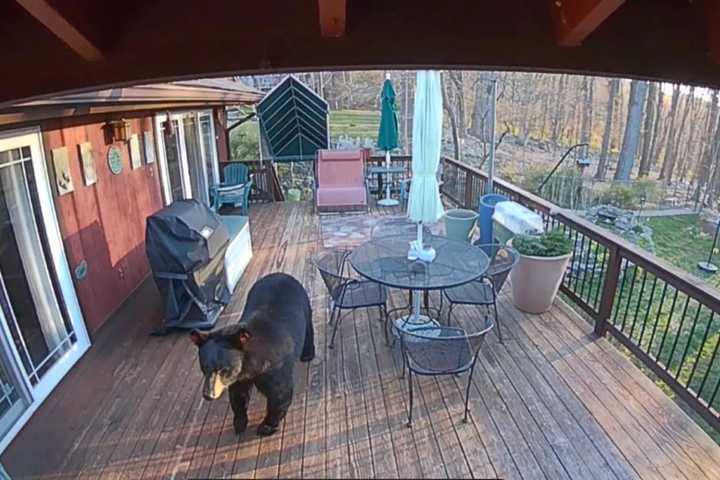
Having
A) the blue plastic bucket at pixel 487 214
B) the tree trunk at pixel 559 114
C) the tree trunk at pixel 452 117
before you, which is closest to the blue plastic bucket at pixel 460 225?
the blue plastic bucket at pixel 487 214

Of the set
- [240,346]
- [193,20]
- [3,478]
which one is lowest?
[3,478]

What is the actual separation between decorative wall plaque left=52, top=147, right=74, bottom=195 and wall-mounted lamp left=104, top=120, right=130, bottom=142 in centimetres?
77

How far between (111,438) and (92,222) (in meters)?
2.07

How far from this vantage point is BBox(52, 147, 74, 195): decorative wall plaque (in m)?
3.44

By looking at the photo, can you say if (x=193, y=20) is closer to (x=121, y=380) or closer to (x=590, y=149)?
(x=121, y=380)

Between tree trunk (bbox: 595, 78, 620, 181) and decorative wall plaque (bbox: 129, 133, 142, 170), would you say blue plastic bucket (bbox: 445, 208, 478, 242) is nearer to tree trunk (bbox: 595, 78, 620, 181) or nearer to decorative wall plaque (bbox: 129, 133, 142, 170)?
decorative wall plaque (bbox: 129, 133, 142, 170)

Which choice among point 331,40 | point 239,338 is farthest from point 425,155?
point 331,40

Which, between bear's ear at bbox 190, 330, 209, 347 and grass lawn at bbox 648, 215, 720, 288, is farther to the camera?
grass lawn at bbox 648, 215, 720, 288

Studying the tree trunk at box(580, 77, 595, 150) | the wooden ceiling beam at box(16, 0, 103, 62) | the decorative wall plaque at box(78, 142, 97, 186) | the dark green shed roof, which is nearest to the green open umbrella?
the dark green shed roof

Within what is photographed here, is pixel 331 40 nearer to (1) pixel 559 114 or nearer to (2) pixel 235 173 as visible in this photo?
(2) pixel 235 173

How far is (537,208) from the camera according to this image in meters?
4.88

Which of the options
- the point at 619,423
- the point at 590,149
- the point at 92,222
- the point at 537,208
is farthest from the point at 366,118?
the point at 619,423

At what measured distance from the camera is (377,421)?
9.38 ft

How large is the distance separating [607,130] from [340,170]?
1119 cm
